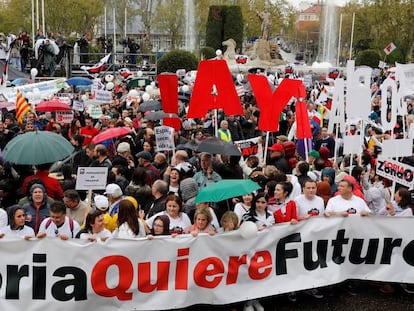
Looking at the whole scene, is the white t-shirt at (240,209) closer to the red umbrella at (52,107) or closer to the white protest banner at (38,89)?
the red umbrella at (52,107)

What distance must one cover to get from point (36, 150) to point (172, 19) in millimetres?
57712

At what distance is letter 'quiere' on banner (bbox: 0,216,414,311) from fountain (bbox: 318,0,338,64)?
49097 mm

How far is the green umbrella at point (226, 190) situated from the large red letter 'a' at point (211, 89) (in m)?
3.00

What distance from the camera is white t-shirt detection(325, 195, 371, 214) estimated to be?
7.08 metres

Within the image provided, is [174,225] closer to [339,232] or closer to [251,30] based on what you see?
[339,232]

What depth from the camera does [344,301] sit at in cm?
686

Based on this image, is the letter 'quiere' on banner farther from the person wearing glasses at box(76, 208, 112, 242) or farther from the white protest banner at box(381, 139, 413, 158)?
the white protest banner at box(381, 139, 413, 158)

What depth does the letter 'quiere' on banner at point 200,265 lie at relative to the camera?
593 cm

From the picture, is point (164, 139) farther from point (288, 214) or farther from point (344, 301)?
point (344, 301)

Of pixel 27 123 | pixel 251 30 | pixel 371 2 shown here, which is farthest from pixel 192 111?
pixel 251 30

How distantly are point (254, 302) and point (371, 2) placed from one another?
5384 centimetres

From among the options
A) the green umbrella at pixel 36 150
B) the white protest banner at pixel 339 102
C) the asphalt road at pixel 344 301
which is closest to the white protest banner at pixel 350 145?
the white protest banner at pixel 339 102

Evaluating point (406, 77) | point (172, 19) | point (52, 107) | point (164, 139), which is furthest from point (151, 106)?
point (172, 19)

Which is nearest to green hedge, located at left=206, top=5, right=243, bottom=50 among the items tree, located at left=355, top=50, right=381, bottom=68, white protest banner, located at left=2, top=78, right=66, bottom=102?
tree, located at left=355, top=50, right=381, bottom=68
